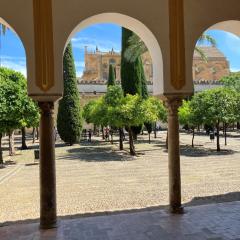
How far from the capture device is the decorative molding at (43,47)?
6.46 metres

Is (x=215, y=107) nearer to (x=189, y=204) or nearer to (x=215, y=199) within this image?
(x=215, y=199)

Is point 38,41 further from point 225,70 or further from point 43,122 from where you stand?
point 225,70

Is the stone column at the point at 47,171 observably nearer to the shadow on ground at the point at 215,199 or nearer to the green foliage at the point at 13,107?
the shadow on ground at the point at 215,199

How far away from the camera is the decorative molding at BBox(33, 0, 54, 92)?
254 inches

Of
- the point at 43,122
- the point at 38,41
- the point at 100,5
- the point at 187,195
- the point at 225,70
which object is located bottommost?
the point at 187,195

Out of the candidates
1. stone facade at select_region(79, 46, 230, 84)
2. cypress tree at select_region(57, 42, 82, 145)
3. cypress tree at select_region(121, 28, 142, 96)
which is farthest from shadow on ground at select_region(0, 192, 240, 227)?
stone facade at select_region(79, 46, 230, 84)

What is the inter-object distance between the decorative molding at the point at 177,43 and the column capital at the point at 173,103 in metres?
0.20

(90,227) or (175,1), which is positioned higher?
(175,1)

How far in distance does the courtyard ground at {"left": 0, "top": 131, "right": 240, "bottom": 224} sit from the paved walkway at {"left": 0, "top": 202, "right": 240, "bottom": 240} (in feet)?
4.76

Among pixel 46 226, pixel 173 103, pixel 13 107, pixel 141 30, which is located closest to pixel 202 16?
pixel 141 30

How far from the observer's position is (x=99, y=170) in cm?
1484

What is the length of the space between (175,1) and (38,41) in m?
2.59

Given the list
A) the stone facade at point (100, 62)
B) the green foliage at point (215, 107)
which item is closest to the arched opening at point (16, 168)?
the green foliage at point (215, 107)

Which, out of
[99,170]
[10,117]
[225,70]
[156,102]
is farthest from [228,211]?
[225,70]
